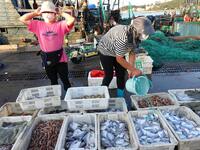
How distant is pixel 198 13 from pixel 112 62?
625 inches

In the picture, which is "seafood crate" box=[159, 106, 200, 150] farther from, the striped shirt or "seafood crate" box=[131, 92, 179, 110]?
the striped shirt

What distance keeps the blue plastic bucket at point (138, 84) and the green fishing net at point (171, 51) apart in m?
3.02

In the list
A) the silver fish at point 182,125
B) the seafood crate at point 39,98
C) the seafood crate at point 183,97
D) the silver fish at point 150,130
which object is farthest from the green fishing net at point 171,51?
the seafood crate at point 39,98

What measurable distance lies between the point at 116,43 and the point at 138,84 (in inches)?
27.1

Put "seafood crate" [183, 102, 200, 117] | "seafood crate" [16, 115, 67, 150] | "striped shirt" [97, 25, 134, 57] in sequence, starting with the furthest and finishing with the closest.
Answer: "seafood crate" [183, 102, 200, 117]
"striped shirt" [97, 25, 134, 57]
"seafood crate" [16, 115, 67, 150]

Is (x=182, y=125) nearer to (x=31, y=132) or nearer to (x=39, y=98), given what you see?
(x=31, y=132)

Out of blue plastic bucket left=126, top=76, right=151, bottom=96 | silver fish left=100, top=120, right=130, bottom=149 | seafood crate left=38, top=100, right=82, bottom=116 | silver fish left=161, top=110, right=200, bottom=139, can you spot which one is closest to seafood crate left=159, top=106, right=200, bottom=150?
silver fish left=161, top=110, right=200, bottom=139

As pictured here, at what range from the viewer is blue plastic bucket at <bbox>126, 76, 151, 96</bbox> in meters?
3.26

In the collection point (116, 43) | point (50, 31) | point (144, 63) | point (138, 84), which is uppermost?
point (50, 31)

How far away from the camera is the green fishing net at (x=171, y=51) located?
22.6ft

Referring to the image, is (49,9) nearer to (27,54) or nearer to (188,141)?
(188,141)

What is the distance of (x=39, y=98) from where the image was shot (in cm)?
331

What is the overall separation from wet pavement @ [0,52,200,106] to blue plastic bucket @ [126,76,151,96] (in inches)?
43.3

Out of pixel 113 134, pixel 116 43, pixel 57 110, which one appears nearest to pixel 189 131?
pixel 113 134
